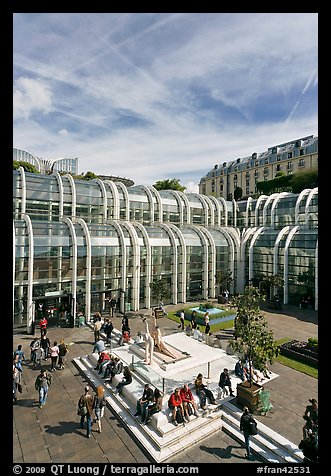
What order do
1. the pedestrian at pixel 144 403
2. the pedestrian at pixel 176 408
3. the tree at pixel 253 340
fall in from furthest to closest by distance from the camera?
the tree at pixel 253 340, the pedestrian at pixel 144 403, the pedestrian at pixel 176 408

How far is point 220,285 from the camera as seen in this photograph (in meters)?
39.0

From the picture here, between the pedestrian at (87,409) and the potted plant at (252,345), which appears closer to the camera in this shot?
the pedestrian at (87,409)

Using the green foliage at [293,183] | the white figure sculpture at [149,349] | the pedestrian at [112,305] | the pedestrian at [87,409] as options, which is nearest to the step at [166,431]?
the pedestrian at [87,409]

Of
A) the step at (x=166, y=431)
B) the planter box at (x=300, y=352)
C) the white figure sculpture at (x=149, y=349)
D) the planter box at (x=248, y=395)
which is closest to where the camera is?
the step at (x=166, y=431)

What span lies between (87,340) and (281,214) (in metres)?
40.0

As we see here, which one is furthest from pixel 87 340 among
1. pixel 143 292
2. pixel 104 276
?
pixel 143 292

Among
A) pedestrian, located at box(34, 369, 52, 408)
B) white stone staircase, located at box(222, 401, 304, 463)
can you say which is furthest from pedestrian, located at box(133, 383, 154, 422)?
pedestrian, located at box(34, 369, 52, 408)

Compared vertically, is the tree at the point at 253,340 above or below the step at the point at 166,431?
above

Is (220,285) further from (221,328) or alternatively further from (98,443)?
(98,443)

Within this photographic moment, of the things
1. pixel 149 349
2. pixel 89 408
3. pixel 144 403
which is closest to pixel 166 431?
pixel 144 403

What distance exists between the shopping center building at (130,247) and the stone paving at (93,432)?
9988 millimetres

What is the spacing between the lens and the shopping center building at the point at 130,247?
88.2ft

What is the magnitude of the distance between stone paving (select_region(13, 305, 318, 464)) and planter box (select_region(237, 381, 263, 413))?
2.01 ft

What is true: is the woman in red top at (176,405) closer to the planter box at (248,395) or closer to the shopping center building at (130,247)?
the planter box at (248,395)
